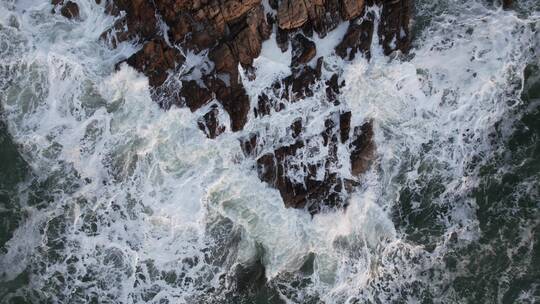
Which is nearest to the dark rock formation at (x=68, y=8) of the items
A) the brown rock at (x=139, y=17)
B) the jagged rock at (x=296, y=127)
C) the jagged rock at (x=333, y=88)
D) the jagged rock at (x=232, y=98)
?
the brown rock at (x=139, y=17)

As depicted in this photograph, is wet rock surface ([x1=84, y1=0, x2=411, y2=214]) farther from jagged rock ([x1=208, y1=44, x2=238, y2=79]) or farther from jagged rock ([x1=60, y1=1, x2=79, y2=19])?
jagged rock ([x1=60, y1=1, x2=79, y2=19])

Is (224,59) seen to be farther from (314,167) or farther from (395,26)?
(395,26)

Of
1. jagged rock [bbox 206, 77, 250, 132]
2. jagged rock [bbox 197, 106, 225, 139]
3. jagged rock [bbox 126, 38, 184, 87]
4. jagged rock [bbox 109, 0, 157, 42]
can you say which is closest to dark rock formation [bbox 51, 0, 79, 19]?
jagged rock [bbox 109, 0, 157, 42]

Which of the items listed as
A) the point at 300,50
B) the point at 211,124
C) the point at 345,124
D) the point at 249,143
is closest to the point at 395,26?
the point at 300,50

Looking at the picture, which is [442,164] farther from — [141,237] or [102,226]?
[102,226]

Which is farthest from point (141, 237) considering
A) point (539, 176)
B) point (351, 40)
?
point (539, 176)

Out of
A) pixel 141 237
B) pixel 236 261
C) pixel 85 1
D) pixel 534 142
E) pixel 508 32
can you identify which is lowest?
pixel 236 261
